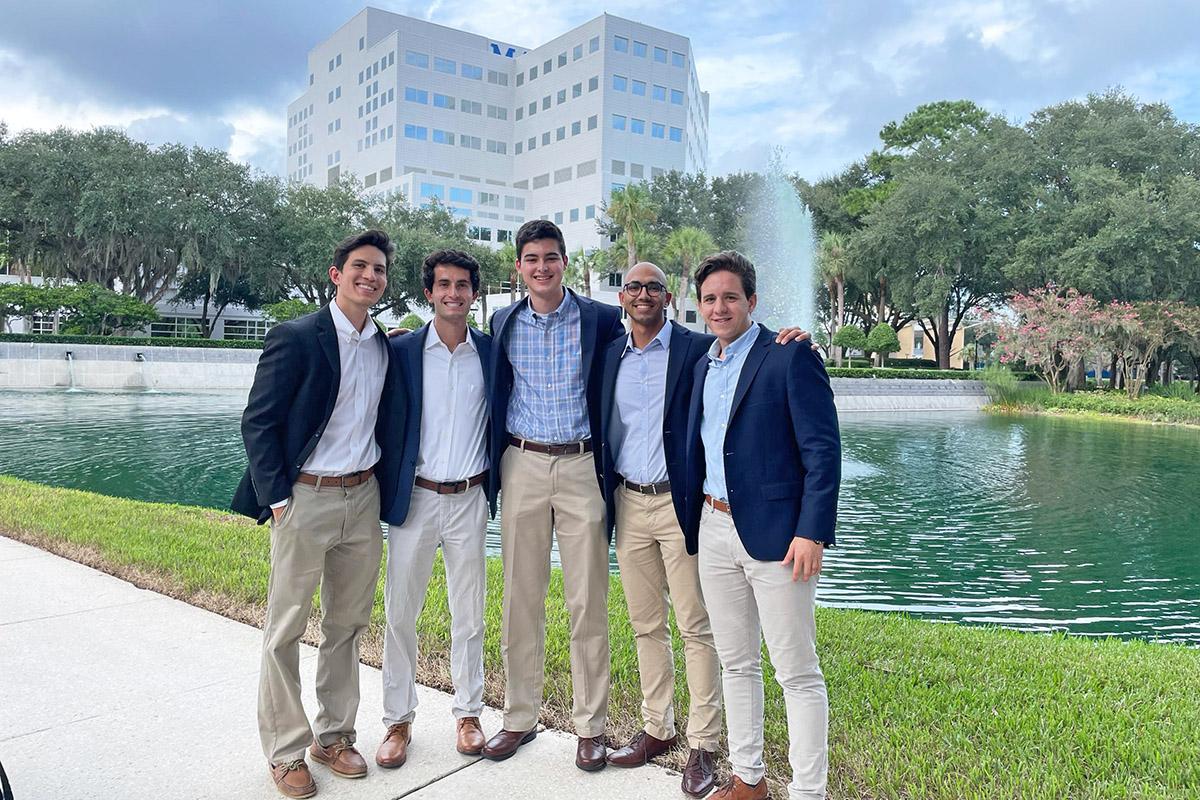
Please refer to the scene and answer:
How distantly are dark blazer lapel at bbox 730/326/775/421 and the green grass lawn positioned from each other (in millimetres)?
1475

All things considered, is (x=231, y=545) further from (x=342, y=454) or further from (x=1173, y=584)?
(x=1173, y=584)

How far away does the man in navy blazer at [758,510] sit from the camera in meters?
2.82

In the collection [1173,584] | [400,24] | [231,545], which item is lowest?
[1173,584]

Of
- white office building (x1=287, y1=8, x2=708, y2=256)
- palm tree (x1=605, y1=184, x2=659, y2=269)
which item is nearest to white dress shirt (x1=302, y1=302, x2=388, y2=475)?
palm tree (x1=605, y1=184, x2=659, y2=269)

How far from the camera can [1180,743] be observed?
341cm

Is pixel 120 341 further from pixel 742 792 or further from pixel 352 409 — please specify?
pixel 742 792

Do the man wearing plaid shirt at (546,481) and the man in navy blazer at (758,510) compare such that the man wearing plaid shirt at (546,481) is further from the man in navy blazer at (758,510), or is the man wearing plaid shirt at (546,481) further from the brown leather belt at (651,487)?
the man in navy blazer at (758,510)

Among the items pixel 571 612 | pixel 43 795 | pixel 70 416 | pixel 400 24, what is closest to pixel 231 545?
pixel 43 795

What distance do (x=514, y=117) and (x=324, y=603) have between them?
7522 centimetres

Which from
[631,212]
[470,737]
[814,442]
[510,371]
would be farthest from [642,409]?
[631,212]

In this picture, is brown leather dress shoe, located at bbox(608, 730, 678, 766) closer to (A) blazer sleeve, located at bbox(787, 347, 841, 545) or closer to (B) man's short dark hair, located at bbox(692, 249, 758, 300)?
(A) blazer sleeve, located at bbox(787, 347, 841, 545)

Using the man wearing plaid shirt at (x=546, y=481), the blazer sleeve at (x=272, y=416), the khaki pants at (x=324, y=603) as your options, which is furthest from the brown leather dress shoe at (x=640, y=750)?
the blazer sleeve at (x=272, y=416)

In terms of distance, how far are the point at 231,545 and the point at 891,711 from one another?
→ 533 centimetres

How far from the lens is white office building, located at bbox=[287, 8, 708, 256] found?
212 ft
